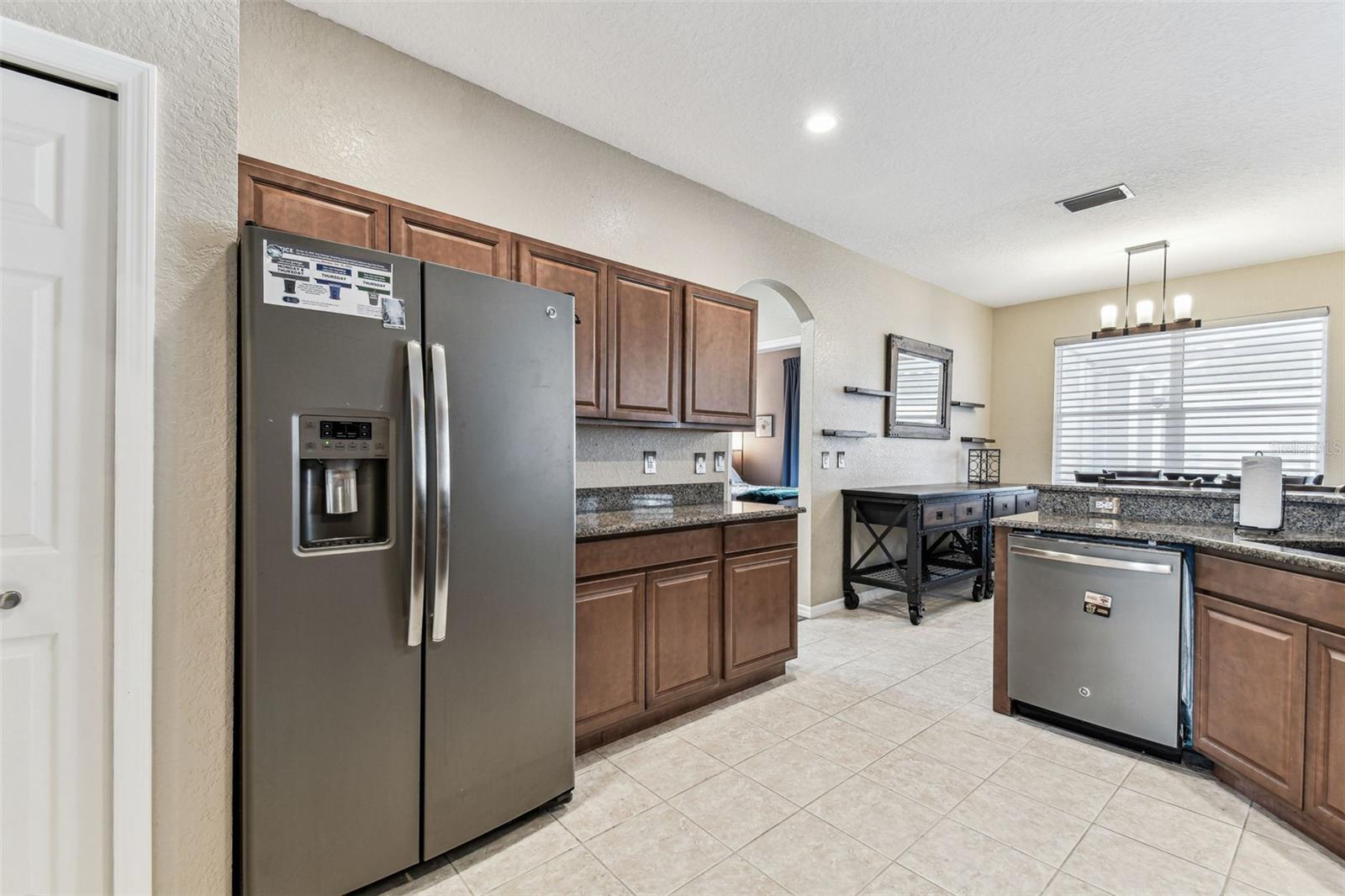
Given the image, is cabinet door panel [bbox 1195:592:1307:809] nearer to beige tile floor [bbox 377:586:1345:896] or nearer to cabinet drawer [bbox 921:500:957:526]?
beige tile floor [bbox 377:586:1345:896]

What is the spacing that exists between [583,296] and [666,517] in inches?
43.3

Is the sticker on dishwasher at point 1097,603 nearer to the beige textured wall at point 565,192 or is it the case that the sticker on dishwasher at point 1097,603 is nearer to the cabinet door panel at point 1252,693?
the cabinet door panel at point 1252,693

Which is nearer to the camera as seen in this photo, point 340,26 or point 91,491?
point 91,491

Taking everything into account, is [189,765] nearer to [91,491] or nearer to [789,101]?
[91,491]

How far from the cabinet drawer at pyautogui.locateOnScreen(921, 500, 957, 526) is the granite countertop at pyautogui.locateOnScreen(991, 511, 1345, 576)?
50.3 inches

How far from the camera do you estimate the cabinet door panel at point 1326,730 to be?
1789mm

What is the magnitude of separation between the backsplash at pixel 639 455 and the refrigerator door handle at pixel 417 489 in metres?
1.14

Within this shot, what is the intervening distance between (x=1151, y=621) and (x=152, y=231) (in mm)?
3506

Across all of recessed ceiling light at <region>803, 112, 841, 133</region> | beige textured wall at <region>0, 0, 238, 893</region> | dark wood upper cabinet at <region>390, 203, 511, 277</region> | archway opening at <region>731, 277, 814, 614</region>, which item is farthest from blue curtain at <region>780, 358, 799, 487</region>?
beige textured wall at <region>0, 0, 238, 893</region>

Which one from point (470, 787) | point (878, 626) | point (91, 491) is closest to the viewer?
point (91, 491)

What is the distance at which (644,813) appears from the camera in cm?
202

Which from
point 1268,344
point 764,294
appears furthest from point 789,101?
point 1268,344

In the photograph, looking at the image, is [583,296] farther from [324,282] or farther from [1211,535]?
[1211,535]

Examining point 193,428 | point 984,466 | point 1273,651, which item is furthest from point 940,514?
point 193,428
